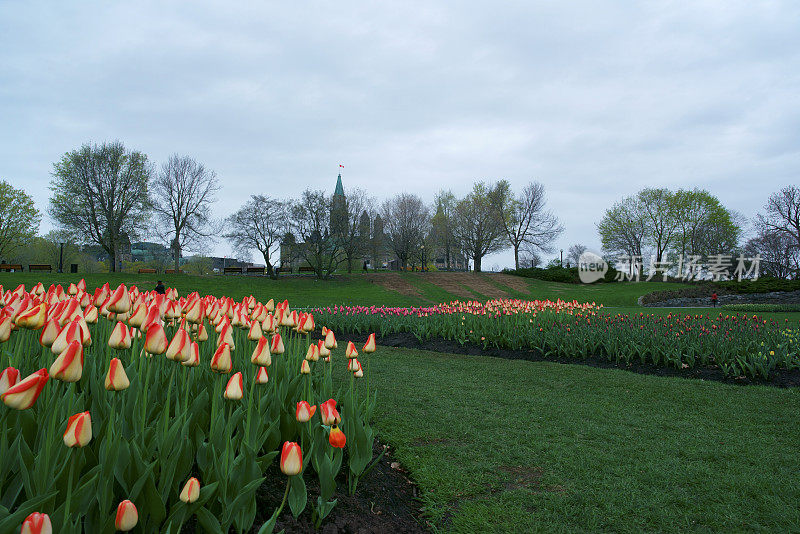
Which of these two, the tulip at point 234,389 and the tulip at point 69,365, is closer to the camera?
the tulip at point 69,365

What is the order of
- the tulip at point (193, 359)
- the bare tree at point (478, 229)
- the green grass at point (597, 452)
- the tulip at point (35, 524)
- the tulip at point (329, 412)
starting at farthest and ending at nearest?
Result: the bare tree at point (478, 229) < the green grass at point (597, 452) < the tulip at point (193, 359) < the tulip at point (329, 412) < the tulip at point (35, 524)

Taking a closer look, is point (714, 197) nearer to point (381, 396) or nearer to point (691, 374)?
point (691, 374)

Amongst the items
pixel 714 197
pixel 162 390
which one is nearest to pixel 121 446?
pixel 162 390

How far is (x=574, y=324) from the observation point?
941 cm

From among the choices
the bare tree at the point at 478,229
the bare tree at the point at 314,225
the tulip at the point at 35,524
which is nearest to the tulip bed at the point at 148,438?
the tulip at the point at 35,524

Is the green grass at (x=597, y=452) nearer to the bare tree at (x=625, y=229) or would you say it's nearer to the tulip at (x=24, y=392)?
the tulip at (x=24, y=392)

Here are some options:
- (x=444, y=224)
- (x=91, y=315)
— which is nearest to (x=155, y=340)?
(x=91, y=315)

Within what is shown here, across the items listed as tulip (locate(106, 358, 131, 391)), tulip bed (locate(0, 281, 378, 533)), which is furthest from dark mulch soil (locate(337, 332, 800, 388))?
tulip (locate(106, 358, 131, 391))

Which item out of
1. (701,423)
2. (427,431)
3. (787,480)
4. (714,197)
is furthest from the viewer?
(714,197)

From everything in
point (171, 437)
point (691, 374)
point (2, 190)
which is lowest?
point (691, 374)

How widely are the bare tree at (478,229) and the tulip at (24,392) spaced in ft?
151

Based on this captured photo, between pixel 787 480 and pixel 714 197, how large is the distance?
53.4 metres

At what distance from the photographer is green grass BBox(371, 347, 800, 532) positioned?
282 centimetres

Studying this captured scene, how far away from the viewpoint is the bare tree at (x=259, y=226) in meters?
36.3
